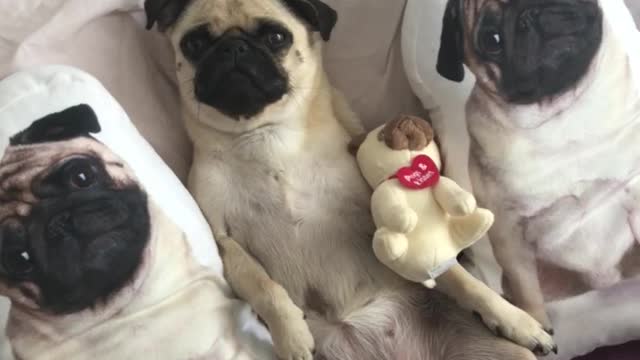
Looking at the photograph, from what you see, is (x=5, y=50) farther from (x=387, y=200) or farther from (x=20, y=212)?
(x=387, y=200)

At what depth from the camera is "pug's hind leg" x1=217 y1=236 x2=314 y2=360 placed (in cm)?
111

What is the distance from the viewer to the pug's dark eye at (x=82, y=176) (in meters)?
1.07

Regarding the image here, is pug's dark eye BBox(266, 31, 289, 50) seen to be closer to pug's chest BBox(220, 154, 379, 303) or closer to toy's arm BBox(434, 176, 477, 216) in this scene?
pug's chest BBox(220, 154, 379, 303)

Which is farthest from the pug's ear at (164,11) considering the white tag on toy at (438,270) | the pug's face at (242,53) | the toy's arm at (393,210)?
the white tag on toy at (438,270)

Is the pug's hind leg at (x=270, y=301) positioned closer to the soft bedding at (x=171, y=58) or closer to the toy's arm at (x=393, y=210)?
the soft bedding at (x=171, y=58)

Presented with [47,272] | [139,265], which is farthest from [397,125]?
[47,272]

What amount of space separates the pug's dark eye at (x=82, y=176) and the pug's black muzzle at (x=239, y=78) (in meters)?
0.22

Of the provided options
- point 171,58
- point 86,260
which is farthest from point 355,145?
point 86,260

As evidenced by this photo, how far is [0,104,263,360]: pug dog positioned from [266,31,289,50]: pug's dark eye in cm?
30

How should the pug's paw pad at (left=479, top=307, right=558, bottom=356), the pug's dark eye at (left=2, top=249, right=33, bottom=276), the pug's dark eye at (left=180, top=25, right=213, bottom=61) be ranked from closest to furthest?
the pug's dark eye at (left=2, top=249, right=33, bottom=276)
the pug's paw pad at (left=479, top=307, right=558, bottom=356)
the pug's dark eye at (left=180, top=25, right=213, bottom=61)

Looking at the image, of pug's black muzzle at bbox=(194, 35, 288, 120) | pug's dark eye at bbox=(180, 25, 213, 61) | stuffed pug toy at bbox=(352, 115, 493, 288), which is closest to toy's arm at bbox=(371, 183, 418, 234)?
stuffed pug toy at bbox=(352, 115, 493, 288)

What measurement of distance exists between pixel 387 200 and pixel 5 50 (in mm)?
665

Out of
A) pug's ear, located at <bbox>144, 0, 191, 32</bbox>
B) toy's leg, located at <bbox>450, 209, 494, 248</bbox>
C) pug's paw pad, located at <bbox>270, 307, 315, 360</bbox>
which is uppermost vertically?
pug's ear, located at <bbox>144, 0, 191, 32</bbox>

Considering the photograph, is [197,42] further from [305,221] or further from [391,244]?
[391,244]
